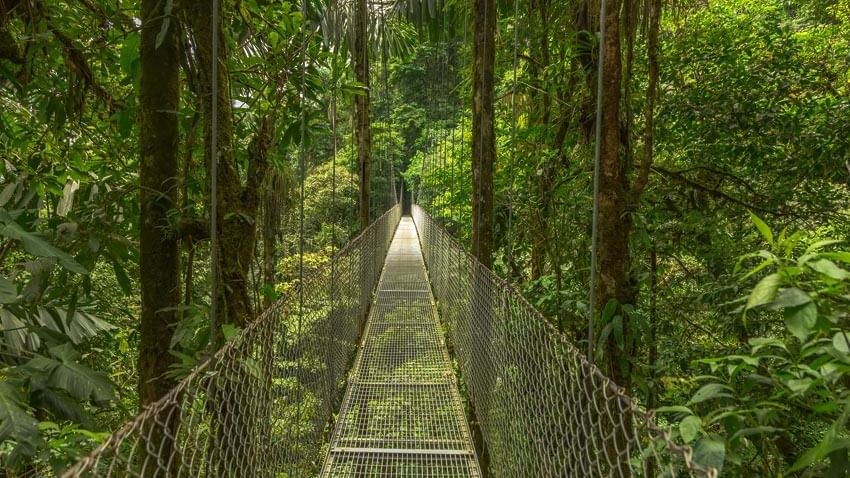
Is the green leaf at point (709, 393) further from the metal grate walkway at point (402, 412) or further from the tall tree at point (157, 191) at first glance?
the metal grate walkway at point (402, 412)

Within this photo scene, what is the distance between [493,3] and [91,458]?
2894 mm

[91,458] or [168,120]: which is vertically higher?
[168,120]

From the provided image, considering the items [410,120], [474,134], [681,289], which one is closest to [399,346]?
[474,134]

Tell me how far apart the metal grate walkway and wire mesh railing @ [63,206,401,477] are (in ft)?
0.36

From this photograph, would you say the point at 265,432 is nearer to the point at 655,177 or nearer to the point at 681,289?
the point at 655,177

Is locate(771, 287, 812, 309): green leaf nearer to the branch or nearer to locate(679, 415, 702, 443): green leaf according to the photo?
locate(679, 415, 702, 443): green leaf

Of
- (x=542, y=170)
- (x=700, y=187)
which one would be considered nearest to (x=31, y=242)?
(x=542, y=170)

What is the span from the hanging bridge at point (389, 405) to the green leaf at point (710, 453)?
33mm

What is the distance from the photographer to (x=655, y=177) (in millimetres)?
2443

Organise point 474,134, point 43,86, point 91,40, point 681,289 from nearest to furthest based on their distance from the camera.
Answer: point 43,86 < point 91,40 < point 681,289 < point 474,134

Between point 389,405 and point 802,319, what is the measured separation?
2.17m

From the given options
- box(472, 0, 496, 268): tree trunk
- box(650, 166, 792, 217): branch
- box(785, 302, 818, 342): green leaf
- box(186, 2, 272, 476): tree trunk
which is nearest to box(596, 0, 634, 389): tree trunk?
box(650, 166, 792, 217): branch

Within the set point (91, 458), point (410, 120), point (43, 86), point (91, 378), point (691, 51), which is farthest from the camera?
point (410, 120)

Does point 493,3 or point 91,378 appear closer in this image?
point 91,378
